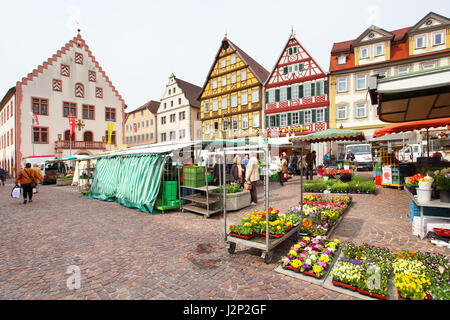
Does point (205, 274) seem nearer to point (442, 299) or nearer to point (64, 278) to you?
point (64, 278)

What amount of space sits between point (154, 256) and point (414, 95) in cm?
635

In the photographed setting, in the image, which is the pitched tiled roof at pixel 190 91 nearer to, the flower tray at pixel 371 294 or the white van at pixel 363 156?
the white van at pixel 363 156

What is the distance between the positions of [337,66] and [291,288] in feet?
87.3

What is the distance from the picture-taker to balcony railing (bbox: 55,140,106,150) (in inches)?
1182

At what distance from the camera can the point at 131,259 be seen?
4.33 metres

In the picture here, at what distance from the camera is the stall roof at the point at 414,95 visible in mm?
3428

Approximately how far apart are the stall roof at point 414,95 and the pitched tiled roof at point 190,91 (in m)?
34.4

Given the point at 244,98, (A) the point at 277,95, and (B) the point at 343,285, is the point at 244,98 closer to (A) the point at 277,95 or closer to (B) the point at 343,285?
(A) the point at 277,95

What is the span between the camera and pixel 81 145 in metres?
31.5

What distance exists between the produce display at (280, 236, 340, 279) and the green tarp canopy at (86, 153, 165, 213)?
18.8 ft

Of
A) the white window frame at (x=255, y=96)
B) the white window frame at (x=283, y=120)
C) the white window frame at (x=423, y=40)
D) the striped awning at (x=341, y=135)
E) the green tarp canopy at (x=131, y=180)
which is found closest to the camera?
the green tarp canopy at (x=131, y=180)

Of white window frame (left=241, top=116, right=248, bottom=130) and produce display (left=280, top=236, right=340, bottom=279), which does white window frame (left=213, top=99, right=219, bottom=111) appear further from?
produce display (left=280, top=236, right=340, bottom=279)

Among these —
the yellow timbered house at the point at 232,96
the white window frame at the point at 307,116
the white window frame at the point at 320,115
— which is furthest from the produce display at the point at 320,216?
the yellow timbered house at the point at 232,96

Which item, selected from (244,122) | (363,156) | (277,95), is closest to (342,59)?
(277,95)
